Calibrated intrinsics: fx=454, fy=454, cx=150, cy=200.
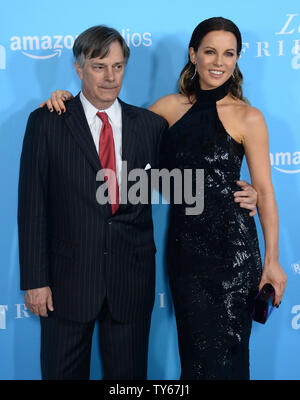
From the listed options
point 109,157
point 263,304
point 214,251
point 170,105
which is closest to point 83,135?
point 109,157

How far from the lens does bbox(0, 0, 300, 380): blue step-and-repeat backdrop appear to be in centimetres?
212

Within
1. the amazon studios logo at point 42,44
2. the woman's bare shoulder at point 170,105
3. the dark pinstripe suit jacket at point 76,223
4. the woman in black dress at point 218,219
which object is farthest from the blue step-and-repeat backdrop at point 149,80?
the dark pinstripe suit jacket at point 76,223

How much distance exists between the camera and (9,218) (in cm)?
226

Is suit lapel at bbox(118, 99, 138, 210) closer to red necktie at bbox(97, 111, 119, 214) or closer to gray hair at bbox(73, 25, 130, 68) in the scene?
red necktie at bbox(97, 111, 119, 214)

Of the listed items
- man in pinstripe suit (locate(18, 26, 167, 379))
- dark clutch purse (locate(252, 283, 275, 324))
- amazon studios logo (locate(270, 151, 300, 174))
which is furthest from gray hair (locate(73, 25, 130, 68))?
dark clutch purse (locate(252, 283, 275, 324))

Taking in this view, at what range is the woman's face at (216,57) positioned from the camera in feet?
5.98

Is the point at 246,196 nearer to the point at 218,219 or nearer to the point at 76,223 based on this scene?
the point at 218,219

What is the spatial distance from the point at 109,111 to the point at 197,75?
0.45 meters

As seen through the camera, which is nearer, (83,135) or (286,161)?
(83,135)

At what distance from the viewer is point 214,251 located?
1.89 metres

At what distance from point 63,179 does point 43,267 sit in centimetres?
35

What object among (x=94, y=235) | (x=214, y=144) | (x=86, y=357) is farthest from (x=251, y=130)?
(x=86, y=357)

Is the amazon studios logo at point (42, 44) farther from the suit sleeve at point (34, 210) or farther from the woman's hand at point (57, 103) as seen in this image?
the suit sleeve at point (34, 210)

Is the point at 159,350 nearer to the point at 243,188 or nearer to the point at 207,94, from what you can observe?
the point at 243,188
